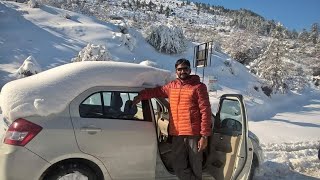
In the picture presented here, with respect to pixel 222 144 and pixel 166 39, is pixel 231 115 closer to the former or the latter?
pixel 222 144

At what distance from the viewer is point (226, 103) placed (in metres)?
5.49

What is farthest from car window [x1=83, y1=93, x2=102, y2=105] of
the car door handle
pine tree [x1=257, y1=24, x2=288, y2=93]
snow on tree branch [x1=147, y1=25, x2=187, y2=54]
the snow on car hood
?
pine tree [x1=257, y1=24, x2=288, y2=93]

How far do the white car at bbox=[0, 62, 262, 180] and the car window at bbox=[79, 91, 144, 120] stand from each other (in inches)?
0.5

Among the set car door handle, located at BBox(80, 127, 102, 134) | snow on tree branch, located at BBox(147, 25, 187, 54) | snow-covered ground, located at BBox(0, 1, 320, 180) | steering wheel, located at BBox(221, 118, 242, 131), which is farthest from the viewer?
snow on tree branch, located at BBox(147, 25, 187, 54)

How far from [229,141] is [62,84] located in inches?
88.4

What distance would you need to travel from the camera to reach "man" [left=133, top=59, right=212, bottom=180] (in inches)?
190

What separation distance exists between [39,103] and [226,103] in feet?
8.34

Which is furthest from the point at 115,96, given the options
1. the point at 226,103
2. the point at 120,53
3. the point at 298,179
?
the point at 120,53

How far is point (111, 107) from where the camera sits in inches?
190

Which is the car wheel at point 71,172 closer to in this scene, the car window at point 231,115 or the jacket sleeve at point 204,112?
the jacket sleeve at point 204,112

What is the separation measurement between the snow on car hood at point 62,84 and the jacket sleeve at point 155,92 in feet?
0.41

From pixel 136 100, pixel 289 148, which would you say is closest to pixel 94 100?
pixel 136 100

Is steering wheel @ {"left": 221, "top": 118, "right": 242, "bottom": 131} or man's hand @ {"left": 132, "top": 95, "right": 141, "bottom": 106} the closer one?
man's hand @ {"left": 132, "top": 95, "right": 141, "bottom": 106}

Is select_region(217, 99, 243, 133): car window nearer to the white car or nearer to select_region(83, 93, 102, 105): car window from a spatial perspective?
the white car
